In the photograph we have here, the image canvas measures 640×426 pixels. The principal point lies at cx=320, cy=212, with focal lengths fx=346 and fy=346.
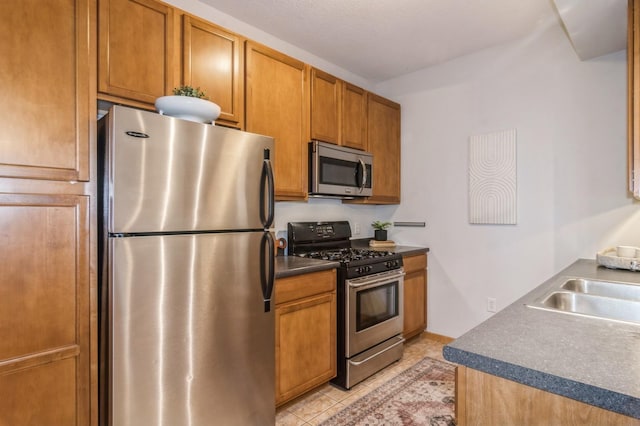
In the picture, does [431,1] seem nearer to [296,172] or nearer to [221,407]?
[296,172]

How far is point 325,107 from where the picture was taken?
281 cm

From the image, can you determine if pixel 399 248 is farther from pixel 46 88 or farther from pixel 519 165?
pixel 46 88

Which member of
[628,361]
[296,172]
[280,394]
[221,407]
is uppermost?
[296,172]

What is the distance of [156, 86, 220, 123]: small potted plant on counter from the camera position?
1675 mm

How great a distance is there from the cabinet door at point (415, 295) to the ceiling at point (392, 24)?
186cm

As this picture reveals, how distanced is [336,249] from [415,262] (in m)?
0.77

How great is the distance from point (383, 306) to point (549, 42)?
2458 mm

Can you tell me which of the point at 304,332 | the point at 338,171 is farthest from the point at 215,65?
the point at 304,332

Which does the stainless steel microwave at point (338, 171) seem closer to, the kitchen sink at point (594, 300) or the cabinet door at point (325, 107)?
the cabinet door at point (325, 107)

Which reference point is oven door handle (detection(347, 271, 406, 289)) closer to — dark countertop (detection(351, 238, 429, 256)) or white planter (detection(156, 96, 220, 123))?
dark countertop (detection(351, 238, 429, 256))

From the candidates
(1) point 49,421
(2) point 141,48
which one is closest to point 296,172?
(2) point 141,48

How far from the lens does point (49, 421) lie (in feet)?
4.53

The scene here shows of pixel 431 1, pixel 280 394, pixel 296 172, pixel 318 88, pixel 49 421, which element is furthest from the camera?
pixel 318 88

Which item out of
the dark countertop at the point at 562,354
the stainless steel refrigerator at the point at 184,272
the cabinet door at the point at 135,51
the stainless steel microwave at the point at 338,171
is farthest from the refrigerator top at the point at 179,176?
the dark countertop at the point at 562,354
